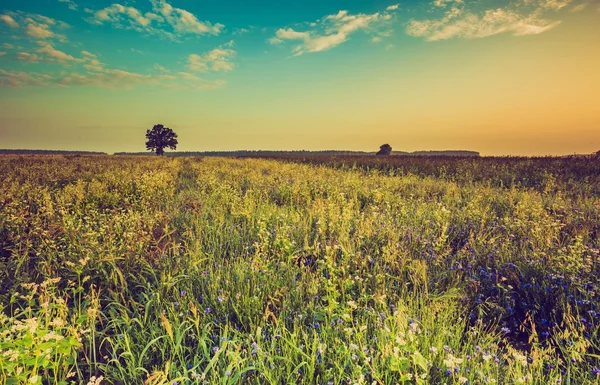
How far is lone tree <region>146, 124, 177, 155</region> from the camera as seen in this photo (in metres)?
81.2

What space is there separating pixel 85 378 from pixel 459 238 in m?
5.02

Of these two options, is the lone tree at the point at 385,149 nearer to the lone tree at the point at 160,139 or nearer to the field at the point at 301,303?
the lone tree at the point at 160,139

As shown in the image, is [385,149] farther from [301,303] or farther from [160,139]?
[301,303]

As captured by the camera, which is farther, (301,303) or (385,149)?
(385,149)

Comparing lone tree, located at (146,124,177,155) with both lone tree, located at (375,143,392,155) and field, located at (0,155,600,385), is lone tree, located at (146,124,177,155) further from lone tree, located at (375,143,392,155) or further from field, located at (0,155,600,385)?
field, located at (0,155,600,385)

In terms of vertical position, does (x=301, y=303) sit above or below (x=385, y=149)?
below

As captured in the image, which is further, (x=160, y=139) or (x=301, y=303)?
(x=160, y=139)

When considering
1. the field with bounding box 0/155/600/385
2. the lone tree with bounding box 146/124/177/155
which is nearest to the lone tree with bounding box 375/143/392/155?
the lone tree with bounding box 146/124/177/155

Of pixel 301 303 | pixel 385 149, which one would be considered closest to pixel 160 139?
pixel 385 149

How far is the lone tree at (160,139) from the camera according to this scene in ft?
267

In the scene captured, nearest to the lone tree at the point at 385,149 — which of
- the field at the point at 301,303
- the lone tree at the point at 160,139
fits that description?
the lone tree at the point at 160,139

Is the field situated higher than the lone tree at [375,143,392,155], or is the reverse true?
the lone tree at [375,143,392,155]

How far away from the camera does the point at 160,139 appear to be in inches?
3211

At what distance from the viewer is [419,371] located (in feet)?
7.25
